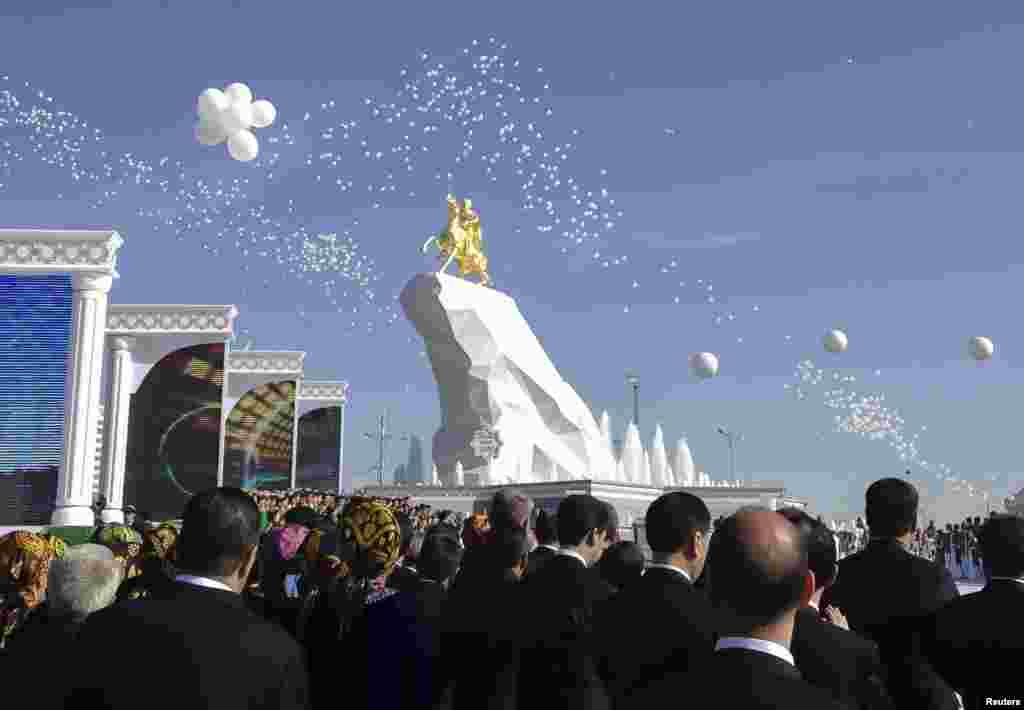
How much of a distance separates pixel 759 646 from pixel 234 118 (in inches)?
851

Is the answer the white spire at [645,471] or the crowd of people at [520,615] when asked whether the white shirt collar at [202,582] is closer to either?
the crowd of people at [520,615]

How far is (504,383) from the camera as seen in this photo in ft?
144

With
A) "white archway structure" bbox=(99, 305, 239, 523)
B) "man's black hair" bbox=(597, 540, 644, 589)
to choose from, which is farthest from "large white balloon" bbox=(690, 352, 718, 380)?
"man's black hair" bbox=(597, 540, 644, 589)

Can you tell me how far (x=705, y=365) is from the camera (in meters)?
35.0

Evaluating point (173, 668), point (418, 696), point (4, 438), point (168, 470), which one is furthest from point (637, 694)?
point (168, 470)

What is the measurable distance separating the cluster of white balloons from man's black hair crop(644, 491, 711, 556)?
1973 cm

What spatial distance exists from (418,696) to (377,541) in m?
0.76

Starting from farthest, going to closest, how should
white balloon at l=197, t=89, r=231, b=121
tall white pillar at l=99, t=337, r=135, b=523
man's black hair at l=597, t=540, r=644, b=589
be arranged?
tall white pillar at l=99, t=337, r=135, b=523
white balloon at l=197, t=89, r=231, b=121
man's black hair at l=597, t=540, r=644, b=589

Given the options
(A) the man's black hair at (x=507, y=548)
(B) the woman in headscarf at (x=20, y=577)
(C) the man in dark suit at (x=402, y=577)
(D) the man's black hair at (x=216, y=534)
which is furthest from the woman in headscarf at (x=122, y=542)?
(D) the man's black hair at (x=216, y=534)

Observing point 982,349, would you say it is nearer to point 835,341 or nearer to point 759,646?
point 835,341

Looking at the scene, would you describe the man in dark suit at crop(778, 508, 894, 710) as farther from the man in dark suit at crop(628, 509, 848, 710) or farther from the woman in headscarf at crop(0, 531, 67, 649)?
the woman in headscarf at crop(0, 531, 67, 649)

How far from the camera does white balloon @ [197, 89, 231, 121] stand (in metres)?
21.5

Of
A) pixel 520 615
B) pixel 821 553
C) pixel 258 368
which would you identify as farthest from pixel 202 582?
pixel 258 368

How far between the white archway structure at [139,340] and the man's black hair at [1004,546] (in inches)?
1116
